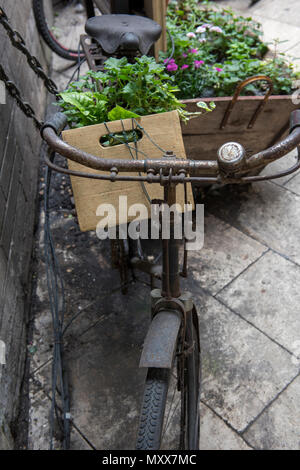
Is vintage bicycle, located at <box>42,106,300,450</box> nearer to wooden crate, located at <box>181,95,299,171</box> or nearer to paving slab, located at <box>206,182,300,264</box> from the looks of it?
wooden crate, located at <box>181,95,299,171</box>

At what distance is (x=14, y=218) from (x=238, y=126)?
1811 millimetres

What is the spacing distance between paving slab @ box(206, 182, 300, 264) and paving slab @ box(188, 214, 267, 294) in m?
0.10

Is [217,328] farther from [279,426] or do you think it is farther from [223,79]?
[223,79]

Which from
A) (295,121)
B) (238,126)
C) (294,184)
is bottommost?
(294,184)

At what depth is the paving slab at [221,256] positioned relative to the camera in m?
3.24

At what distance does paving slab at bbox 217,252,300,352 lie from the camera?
9.50 ft

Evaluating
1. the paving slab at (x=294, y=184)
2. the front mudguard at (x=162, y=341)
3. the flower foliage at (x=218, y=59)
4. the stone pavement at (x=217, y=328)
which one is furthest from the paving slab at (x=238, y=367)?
the flower foliage at (x=218, y=59)

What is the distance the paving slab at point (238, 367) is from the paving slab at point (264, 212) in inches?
31.8

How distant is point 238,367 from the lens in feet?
8.92

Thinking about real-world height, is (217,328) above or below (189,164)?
below

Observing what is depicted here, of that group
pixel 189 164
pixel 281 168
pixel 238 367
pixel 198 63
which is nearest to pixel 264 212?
pixel 281 168

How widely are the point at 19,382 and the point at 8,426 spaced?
0.34 meters

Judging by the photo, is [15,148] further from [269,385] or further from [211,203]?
[269,385]

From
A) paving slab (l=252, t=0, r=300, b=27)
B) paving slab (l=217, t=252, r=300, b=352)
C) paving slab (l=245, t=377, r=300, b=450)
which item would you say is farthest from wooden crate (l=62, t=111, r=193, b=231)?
paving slab (l=252, t=0, r=300, b=27)
